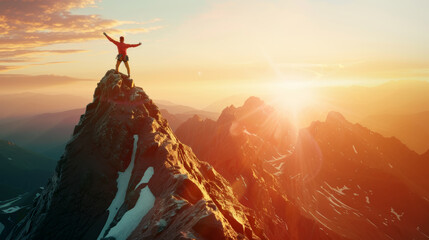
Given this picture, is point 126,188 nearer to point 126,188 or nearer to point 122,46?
point 126,188

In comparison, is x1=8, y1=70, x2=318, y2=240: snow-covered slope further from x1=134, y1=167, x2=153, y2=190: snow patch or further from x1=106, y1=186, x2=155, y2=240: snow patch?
x1=106, y1=186, x2=155, y2=240: snow patch

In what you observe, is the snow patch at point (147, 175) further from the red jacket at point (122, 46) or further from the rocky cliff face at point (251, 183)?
the rocky cliff face at point (251, 183)

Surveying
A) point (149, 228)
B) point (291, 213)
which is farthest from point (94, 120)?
point (291, 213)

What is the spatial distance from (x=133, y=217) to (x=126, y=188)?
7.24 meters

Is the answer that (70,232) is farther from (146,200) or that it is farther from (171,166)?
(171,166)

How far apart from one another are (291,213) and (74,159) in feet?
367

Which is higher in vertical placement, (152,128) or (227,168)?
(152,128)

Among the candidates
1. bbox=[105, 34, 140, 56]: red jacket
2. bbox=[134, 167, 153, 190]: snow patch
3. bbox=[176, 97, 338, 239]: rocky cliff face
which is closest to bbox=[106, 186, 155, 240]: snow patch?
bbox=[134, 167, 153, 190]: snow patch

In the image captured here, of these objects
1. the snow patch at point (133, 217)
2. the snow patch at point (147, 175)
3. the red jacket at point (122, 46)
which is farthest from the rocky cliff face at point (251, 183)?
the red jacket at point (122, 46)

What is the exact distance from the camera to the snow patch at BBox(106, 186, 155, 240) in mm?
24914

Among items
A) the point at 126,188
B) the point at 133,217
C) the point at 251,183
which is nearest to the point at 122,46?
the point at 126,188

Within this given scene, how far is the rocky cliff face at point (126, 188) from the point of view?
21.9 meters

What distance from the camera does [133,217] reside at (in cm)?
2648

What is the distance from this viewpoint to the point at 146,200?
28172mm
